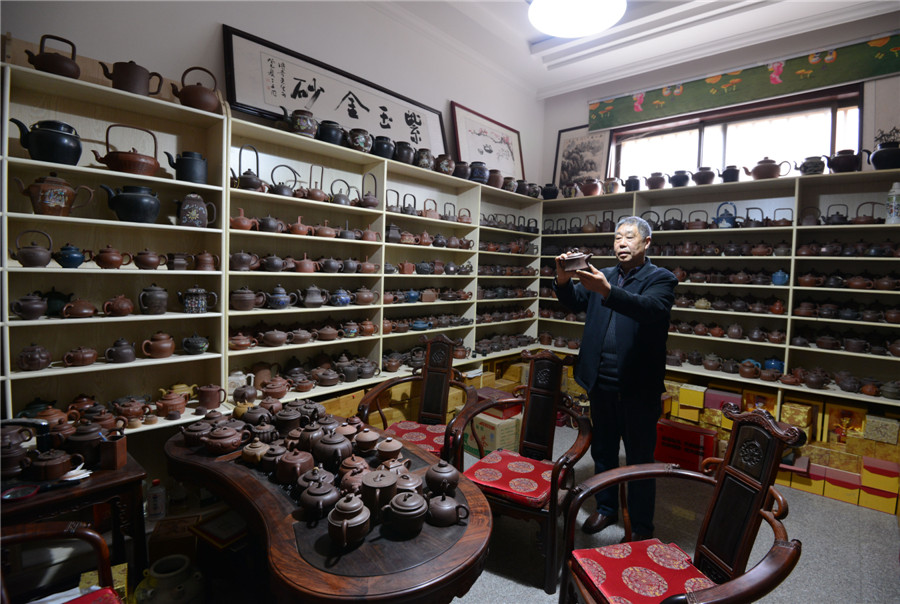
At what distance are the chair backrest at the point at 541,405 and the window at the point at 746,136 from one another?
3434mm

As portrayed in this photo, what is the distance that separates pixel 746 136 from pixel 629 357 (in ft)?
11.7

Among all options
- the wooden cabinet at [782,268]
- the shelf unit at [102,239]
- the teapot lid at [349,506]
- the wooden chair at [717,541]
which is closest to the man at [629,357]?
the wooden chair at [717,541]

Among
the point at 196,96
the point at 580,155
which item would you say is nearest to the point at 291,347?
the point at 196,96

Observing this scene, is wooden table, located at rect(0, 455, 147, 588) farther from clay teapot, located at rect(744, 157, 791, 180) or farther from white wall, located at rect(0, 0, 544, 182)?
clay teapot, located at rect(744, 157, 791, 180)

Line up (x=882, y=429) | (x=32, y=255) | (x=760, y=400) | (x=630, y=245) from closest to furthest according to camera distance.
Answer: (x=32, y=255) < (x=630, y=245) < (x=882, y=429) < (x=760, y=400)

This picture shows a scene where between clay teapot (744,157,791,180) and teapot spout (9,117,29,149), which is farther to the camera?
clay teapot (744,157,791,180)

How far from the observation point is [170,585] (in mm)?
1745

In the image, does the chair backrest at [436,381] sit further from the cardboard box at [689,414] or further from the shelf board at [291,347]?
the cardboard box at [689,414]

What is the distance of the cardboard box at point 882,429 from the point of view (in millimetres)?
3061

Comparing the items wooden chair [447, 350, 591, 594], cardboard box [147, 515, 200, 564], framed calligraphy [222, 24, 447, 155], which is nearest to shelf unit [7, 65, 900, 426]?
framed calligraphy [222, 24, 447, 155]

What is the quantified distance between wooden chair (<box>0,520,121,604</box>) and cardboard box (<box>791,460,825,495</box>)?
167 inches

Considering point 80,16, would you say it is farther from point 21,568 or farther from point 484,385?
point 484,385

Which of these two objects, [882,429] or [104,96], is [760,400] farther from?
[104,96]

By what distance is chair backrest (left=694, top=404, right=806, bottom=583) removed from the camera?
1380 mm
